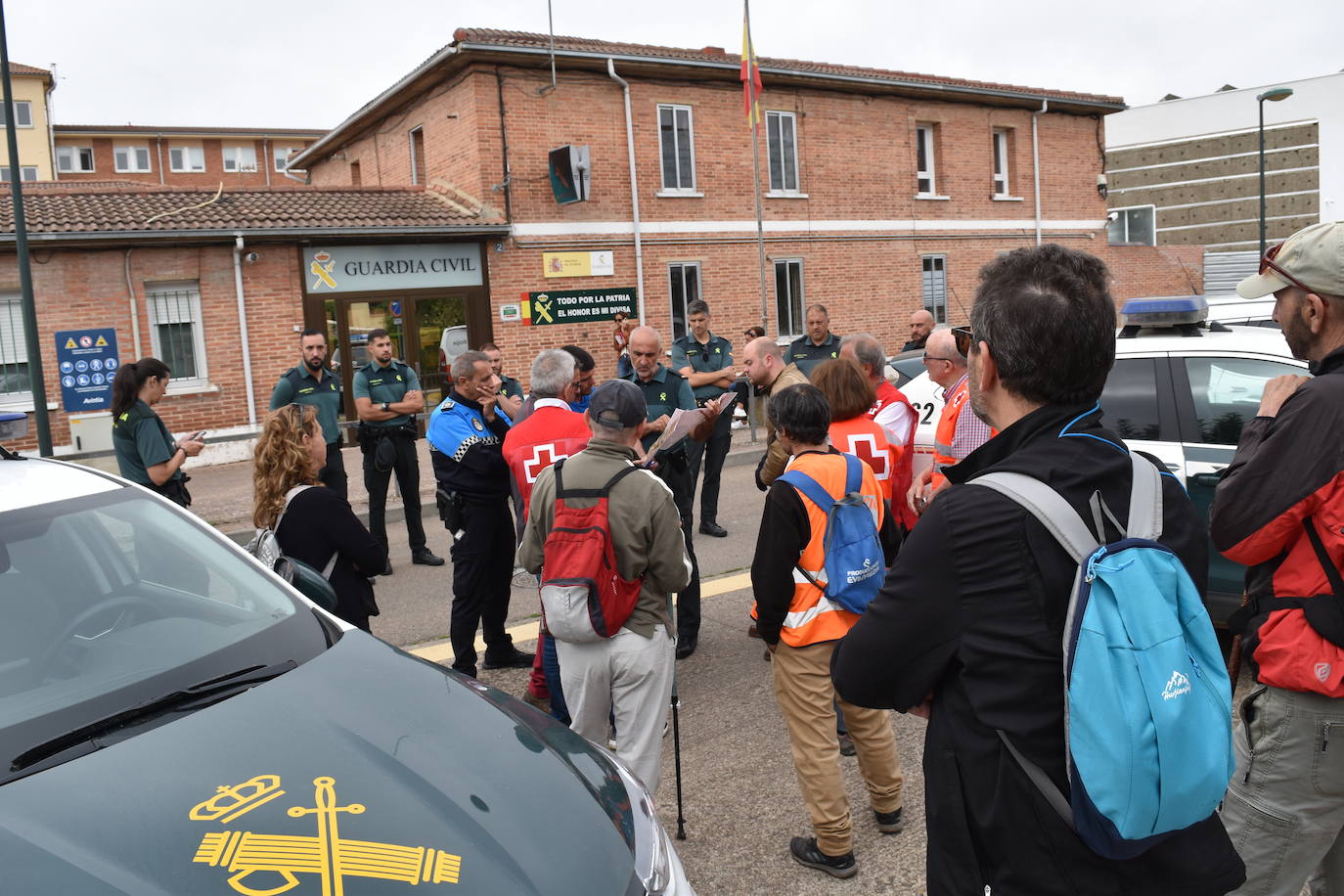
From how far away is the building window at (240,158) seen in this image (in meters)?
58.6

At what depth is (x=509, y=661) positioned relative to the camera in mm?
5691

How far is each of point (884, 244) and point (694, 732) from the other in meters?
20.4

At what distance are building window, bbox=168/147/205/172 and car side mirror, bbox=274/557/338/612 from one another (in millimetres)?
62860

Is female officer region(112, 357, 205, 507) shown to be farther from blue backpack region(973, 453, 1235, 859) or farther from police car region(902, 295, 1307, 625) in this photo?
blue backpack region(973, 453, 1235, 859)

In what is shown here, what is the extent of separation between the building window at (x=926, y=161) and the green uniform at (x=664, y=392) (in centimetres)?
1911

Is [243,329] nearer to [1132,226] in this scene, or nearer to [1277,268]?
[1277,268]

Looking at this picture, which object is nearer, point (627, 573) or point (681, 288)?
point (627, 573)

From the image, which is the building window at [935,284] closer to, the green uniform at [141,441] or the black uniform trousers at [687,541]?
the black uniform trousers at [687,541]

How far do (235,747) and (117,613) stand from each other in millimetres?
814

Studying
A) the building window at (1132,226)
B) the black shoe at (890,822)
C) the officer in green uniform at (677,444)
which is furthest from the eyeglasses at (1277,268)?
the building window at (1132,226)

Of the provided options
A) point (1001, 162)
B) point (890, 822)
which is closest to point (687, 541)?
point (890, 822)

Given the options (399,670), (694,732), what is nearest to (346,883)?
(399,670)

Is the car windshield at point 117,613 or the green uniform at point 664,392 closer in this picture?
the car windshield at point 117,613

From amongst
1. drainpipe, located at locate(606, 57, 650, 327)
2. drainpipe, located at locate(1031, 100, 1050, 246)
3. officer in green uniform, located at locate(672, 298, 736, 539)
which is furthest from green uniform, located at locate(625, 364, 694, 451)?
drainpipe, located at locate(1031, 100, 1050, 246)
